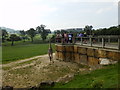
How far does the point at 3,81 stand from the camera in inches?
738

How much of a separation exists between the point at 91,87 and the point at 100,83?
487 mm

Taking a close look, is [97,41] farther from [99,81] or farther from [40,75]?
[99,81]

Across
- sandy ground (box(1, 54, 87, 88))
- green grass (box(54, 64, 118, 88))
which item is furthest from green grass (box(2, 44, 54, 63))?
green grass (box(54, 64, 118, 88))

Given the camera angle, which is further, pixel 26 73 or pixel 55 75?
pixel 26 73

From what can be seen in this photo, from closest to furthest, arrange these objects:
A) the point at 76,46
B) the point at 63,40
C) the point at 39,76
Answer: the point at 39,76, the point at 76,46, the point at 63,40

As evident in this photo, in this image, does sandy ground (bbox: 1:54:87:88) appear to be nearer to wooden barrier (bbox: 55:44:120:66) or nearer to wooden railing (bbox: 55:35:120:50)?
wooden barrier (bbox: 55:44:120:66)

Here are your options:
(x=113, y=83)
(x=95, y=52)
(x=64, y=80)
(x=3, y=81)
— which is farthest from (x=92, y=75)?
(x=3, y=81)

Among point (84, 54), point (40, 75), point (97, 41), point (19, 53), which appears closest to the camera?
point (40, 75)

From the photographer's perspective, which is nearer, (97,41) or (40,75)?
(40,75)

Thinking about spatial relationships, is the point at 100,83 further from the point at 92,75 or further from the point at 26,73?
the point at 26,73

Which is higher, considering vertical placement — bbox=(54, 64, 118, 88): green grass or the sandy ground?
bbox=(54, 64, 118, 88): green grass

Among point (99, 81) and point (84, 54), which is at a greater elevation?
point (84, 54)

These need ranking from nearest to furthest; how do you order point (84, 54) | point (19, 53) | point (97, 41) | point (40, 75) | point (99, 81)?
point (99, 81)
point (40, 75)
point (97, 41)
point (84, 54)
point (19, 53)

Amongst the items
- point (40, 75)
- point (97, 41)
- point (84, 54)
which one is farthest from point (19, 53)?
point (97, 41)
